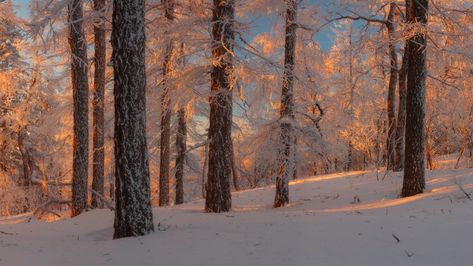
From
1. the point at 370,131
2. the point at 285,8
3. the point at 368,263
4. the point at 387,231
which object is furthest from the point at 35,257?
the point at 370,131

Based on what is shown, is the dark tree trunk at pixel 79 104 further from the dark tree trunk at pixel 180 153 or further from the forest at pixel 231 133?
the dark tree trunk at pixel 180 153

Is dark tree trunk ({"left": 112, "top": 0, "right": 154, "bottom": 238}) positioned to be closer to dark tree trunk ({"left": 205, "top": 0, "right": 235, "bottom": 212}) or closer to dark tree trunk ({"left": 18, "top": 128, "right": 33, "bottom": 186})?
dark tree trunk ({"left": 205, "top": 0, "right": 235, "bottom": 212})

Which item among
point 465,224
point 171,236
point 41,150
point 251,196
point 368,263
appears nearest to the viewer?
point 368,263

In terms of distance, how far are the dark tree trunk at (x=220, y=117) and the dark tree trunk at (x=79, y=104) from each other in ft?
11.6

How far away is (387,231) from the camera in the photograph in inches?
217

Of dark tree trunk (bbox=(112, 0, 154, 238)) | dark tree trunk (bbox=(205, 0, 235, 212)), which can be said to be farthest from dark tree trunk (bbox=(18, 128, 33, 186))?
dark tree trunk (bbox=(112, 0, 154, 238))

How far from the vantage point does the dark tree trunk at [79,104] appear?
34.4 feet

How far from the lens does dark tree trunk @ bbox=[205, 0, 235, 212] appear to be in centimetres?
957

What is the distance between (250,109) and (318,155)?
10.3 feet

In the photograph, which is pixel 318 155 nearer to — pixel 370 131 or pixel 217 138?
pixel 217 138

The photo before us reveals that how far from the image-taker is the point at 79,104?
10.7 meters

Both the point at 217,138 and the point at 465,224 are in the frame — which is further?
the point at 217,138

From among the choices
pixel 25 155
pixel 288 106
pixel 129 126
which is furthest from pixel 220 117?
pixel 25 155

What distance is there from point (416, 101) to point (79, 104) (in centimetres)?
844
